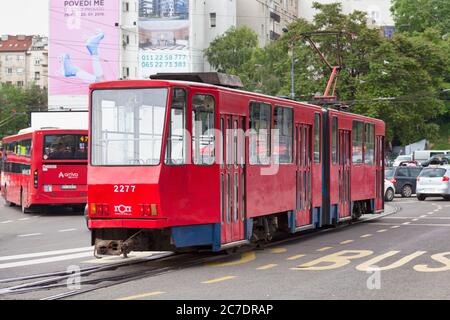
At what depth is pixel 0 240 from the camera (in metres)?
21.5

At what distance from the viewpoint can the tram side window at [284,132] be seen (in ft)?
59.2

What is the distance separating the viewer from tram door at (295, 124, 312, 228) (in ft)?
64.1

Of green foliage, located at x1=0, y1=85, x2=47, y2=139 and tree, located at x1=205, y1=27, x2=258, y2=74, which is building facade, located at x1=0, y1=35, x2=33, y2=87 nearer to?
green foliage, located at x1=0, y1=85, x2=47, y2=139

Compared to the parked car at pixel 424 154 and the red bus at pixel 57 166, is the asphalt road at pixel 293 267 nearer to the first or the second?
the red bus at pixel 57 166

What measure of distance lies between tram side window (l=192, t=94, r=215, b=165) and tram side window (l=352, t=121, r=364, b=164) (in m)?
9.85

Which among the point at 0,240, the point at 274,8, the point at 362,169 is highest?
the point at 274,8

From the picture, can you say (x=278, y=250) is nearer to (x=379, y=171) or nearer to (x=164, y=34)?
(x=379, y=171)

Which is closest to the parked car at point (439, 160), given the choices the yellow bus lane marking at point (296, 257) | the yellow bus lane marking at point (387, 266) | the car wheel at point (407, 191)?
the car wheel at point (407, 191)

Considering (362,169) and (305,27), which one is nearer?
(362,169)

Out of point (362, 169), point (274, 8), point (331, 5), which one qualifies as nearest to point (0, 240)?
point (362, 169)

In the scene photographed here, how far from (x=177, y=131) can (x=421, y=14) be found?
8131cm
